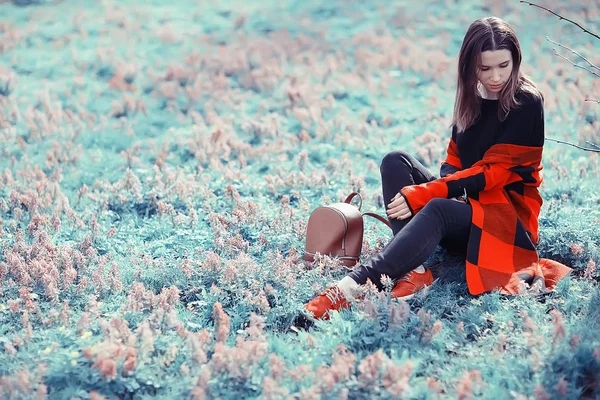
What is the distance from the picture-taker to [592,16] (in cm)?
1266

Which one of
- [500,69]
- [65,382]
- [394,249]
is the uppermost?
[500,69]

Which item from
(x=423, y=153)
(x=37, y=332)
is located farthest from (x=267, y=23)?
(x=37, y=332)

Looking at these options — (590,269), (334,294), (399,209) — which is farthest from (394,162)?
(590,269)

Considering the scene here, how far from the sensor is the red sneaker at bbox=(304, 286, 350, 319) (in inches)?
157

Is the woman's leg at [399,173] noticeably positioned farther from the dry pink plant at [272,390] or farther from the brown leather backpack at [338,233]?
the dry pink plant at [272,390]

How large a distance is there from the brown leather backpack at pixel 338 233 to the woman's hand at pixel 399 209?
0.28 metres

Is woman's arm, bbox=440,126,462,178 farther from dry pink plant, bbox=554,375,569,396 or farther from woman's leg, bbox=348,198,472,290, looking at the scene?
dry pink plant, bbox=554,375,569,396

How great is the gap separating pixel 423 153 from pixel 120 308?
432cm

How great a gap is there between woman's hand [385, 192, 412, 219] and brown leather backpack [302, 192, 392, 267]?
28cm

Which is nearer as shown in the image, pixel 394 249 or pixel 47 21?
pixel 394 249

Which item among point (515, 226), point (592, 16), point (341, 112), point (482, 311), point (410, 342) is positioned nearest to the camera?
point (410, 342)

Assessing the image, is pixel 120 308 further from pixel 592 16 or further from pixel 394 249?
pixel 592 16

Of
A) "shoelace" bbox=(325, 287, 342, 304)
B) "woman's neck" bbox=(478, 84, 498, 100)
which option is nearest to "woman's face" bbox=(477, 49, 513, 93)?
"woman's neck" bbox=(478, 84, 498, 100)

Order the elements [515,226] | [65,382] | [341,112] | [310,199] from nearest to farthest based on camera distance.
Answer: [65,382]
[515,226]
[310,199]
[341,112]
